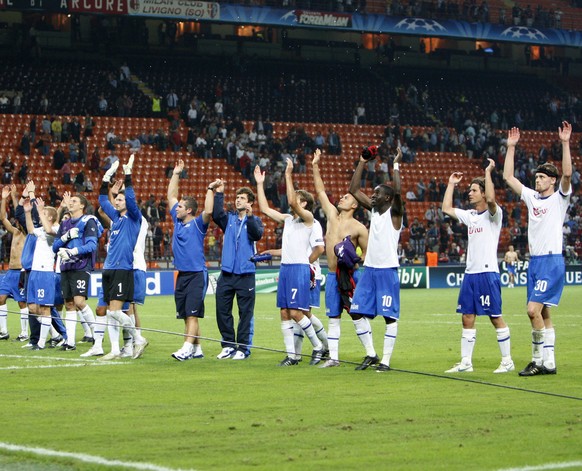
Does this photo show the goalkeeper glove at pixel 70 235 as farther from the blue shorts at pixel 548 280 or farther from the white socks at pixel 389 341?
the blue shorts at pixel 548 280

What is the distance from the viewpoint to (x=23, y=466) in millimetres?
7969

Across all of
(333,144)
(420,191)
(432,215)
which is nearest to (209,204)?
(432,215)

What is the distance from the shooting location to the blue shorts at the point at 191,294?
1595 cm

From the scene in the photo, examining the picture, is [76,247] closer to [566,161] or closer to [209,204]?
[209,204]

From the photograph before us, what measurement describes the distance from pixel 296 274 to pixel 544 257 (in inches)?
144

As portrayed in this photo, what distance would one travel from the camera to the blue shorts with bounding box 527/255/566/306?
1336 centimetres

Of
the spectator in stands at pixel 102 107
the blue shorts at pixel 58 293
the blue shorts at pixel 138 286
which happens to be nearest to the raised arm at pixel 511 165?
the blue shorts at pixel 138 286

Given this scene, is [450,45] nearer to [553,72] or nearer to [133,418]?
[553,72]

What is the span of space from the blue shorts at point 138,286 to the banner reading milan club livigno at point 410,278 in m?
18.7

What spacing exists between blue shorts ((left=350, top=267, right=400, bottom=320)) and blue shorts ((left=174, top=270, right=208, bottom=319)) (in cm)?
262

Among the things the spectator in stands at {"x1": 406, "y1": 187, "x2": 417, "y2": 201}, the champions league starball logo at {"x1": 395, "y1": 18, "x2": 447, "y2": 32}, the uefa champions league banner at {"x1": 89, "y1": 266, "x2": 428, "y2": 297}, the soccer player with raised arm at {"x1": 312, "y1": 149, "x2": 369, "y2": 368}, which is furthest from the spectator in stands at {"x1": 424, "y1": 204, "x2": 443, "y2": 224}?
the soccer player with raised arm at {"x1": 312, "y1": 149, "x2": 369, "y2": 368}

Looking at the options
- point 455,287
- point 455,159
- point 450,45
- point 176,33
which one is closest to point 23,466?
point 455,287

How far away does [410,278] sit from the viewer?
4322cm

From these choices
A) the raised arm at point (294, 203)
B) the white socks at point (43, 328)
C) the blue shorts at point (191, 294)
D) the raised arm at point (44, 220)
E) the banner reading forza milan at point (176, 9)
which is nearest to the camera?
the raised arm at point (294, 203)
